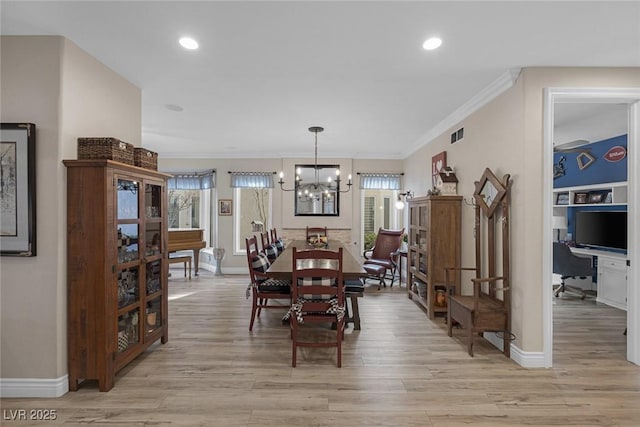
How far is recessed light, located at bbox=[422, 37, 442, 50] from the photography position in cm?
236

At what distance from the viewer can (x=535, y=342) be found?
2809 mm

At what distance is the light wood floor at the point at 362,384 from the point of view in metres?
2.12

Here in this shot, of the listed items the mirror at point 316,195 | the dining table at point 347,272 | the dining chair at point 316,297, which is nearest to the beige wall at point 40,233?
the dining table at point 347,272

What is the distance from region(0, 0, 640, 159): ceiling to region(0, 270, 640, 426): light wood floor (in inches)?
104

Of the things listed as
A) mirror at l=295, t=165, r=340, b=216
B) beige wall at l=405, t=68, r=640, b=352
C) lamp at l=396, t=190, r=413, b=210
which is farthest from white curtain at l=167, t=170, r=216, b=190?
beige wall at l=405, t=68, r=640, b=352

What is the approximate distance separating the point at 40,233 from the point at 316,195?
4.98 m

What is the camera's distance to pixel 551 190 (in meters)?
2.79

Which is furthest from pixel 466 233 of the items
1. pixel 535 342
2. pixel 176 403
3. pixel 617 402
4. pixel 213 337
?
pixel 176 403

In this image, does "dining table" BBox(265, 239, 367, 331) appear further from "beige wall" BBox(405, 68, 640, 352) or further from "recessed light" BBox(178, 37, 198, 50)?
"recessed light" BBox(178, 37, 198, 50)

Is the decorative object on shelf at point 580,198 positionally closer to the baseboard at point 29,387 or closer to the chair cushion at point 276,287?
the chair cushion at point 276,287

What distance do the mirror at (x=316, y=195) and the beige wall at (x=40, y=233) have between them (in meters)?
4.74

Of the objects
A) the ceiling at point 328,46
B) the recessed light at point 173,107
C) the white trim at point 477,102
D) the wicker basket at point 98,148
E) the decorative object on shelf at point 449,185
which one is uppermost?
the recessed light at point 173,107

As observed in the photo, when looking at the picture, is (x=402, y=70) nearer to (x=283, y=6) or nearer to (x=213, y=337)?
(x=283, y=6)

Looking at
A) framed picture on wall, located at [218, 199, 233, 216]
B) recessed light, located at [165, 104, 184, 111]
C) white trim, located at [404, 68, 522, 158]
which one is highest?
recessed light, located at [165, 104, 184, 111]
